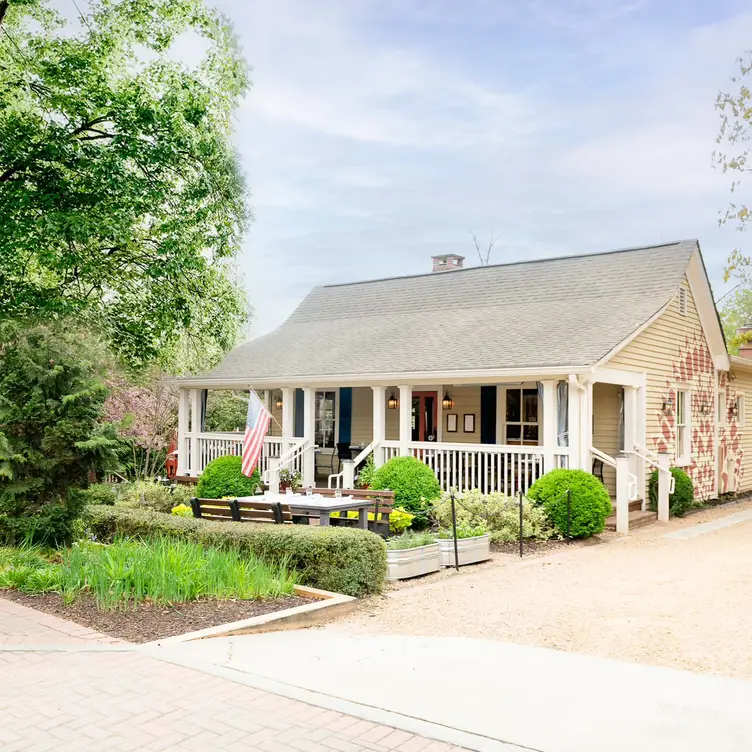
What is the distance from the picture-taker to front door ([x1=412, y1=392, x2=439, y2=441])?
19391mm

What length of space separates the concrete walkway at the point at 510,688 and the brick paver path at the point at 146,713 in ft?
1.05

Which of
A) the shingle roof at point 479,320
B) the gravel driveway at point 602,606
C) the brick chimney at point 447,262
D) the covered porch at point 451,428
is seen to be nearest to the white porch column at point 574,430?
the covered porch at point 451,428

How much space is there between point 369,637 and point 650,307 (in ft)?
36.6

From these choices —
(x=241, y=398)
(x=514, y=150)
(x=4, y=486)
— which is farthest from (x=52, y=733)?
(x=514, y=150)

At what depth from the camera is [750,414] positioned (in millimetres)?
22906

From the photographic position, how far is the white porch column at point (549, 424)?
1415 cm

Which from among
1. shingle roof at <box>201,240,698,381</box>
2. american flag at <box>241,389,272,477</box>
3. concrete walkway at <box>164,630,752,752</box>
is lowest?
concrete walkway at <box>164,630,752,752</box>

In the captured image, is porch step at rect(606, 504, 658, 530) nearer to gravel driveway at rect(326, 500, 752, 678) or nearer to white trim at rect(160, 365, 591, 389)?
gravel driveway at rect(326, 500, 752, 678)

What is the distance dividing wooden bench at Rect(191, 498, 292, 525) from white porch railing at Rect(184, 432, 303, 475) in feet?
22.0

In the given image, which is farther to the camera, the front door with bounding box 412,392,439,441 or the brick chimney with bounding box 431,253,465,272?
the brick chimney with bounding box 431,253,465,272

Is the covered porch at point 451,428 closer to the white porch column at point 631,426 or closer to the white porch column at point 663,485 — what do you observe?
the white porch column at point 631,426

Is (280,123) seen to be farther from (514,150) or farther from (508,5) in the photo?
(508,5)

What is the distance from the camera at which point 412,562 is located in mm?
10219

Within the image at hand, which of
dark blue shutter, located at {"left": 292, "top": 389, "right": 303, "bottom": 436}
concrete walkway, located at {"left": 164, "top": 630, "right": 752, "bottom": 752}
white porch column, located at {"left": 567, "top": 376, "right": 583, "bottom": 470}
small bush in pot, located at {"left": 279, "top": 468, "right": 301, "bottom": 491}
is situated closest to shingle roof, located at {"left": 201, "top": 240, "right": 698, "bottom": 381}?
white porch column, located at {"left": 567, "top": 376, "right": 583, "bottom": 470}
